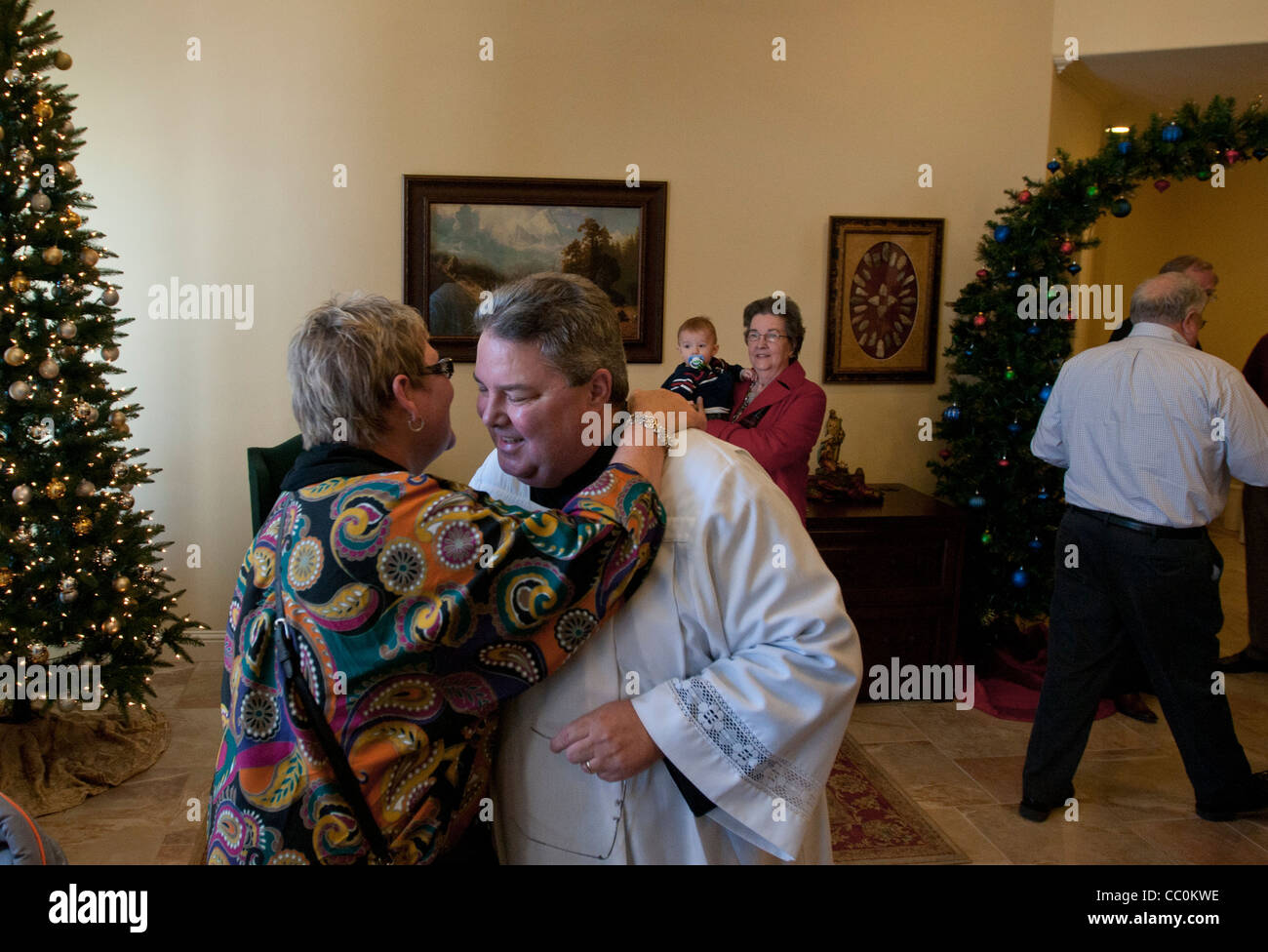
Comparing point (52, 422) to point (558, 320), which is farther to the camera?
point (52, 422)

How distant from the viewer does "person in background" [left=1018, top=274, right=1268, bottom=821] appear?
3266 millimetres

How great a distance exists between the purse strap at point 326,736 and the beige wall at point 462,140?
3984 millimetres

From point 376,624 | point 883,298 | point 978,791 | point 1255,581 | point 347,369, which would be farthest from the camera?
point 883,298

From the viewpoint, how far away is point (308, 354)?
1560 mm

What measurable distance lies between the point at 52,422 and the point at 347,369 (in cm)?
283

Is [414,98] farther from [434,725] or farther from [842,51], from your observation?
[434,725]

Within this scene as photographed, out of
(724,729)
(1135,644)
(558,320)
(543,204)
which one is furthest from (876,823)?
(543,204)

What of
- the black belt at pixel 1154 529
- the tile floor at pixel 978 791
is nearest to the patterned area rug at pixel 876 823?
the tile floor at pixel 978 791

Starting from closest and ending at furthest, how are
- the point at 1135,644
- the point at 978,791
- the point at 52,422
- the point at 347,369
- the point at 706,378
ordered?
the point at 347,369, the point at 1135,644, the point at 52,422, the point at 978,791, the point at 706,378

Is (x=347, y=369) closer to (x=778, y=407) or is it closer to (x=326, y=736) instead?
(x=326, y=736)

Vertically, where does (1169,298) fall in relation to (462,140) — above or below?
below

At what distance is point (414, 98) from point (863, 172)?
2453 millimetres

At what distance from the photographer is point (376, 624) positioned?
136 cm

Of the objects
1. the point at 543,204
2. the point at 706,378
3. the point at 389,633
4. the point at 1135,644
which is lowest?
the point at 1135,644
